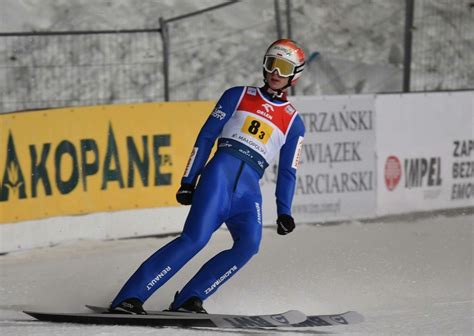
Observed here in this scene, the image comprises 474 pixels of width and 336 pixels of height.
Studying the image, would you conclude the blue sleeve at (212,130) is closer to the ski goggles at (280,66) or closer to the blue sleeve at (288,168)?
the ski goggles at (280,66)

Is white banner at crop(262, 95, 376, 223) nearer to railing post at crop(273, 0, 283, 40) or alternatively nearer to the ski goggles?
railing post at crop(273, 0, 283, 40)

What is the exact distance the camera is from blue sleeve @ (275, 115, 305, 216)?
704 cm

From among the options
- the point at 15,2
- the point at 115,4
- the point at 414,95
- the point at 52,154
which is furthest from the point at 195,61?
the point at 52,154

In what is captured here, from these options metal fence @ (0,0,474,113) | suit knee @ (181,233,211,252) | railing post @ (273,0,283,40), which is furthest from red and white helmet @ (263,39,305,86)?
railing post @ (273,0,283,40)

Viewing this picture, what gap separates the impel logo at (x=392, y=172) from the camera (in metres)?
12.3

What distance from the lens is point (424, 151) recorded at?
41.4 ft

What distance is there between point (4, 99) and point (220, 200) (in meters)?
6.40

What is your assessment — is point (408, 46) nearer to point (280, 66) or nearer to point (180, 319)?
point (280, 66)

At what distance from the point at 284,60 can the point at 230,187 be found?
96 centimetres

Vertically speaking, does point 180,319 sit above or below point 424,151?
below

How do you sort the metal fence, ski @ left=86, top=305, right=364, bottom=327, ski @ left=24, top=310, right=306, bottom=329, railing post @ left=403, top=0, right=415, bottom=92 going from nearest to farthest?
ski @ left=24, top=310, right=306, bottom=329 → ski @ left=86, top=305, right=364, bottom=327 → railing post @ left=403, top=0, right=415, bottom=92 → the metal fence

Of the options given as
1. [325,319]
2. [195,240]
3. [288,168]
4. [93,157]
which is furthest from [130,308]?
[93,157]

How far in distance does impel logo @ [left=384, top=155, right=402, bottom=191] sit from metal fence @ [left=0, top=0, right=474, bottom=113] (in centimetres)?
144

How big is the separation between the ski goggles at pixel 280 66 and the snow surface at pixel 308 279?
177cm
